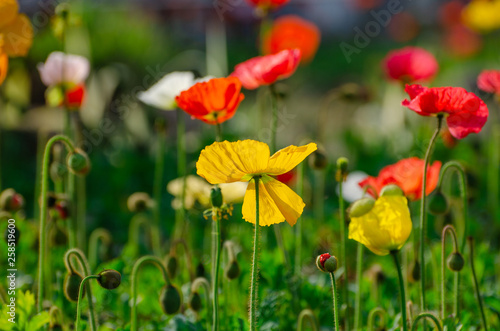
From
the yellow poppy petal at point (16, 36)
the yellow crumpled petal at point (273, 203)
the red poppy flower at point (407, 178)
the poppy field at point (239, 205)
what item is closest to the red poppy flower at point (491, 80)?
the poppy field at point (239, 205)

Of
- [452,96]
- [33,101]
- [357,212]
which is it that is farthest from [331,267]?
[33,101]

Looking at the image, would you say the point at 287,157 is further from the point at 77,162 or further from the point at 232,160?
the point at 77,162

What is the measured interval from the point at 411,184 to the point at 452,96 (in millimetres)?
262

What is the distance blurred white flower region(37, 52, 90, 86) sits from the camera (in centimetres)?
167

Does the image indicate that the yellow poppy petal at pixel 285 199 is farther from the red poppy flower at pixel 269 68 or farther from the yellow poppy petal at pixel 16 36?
the yellow poppy petal at pixel 16 36

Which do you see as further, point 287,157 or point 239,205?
point 239,205

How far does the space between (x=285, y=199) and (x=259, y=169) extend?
0.08 meters

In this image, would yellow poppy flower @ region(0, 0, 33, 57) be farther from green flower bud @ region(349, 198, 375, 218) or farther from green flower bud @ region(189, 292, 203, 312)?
green flower bud @ region(349, 198, 375, 218)

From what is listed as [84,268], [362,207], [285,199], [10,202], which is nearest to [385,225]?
[362,207]

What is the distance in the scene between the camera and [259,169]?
969 mm

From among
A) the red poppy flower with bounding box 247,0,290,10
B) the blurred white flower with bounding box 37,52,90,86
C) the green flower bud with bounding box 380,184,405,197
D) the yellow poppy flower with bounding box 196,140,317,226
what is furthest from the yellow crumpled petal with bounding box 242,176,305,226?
the red poppy flower with bounding box 247,0,290,10

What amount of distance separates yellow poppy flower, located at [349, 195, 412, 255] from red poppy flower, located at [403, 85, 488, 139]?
0.16 m

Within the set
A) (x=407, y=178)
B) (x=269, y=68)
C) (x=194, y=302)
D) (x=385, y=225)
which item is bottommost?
(x=194, y=302)

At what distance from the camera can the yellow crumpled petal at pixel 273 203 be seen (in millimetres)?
1010
